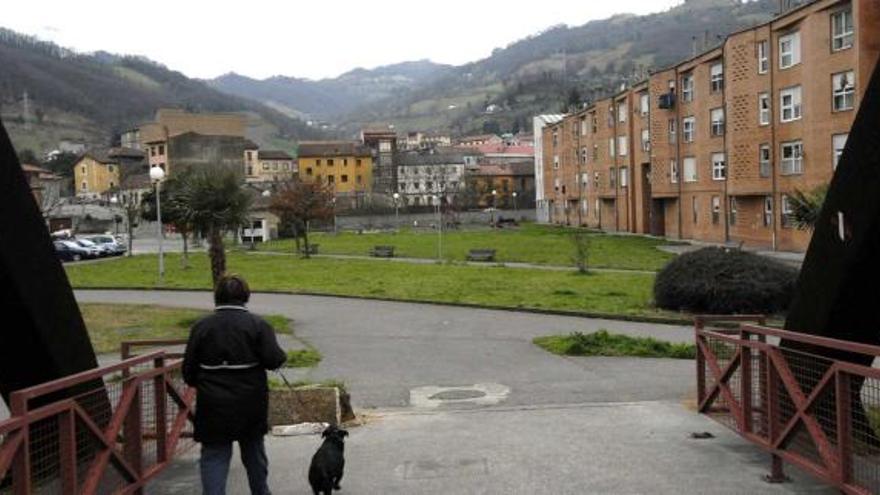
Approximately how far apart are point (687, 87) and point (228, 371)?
187 ft

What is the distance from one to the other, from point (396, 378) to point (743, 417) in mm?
6662

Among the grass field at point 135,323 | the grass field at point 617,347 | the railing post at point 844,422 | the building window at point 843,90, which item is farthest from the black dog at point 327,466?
the building window at point 843,90

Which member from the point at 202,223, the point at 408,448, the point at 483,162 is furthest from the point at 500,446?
the point at 483,162

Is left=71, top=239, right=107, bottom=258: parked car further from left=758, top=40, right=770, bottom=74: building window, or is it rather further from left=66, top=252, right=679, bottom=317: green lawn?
left=758, top=40, right=770, bottom=74: building window

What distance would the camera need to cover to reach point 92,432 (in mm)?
6051

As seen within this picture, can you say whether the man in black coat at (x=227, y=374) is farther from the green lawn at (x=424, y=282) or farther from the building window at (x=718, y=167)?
the building window at (x=718, y=167)

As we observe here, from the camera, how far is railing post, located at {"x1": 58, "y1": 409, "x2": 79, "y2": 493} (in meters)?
5.69

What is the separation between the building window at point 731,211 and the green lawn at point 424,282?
19.8 meters

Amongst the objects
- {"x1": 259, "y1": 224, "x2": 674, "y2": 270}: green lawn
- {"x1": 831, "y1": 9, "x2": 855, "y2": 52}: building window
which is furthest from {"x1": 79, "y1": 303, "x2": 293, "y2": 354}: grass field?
{"x1": 831, "y1": 9, "x2": 855, "y2": 52}: building window

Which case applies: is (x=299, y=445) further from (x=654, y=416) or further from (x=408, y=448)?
(x=654, y=416)

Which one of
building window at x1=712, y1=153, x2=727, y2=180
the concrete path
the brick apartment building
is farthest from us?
building window at x1=712, y1=153, x2=727, y2=180

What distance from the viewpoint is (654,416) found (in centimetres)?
992

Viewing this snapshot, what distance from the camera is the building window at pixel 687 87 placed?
5831cm

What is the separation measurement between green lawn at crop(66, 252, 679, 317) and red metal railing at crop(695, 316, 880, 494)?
46.1ft
